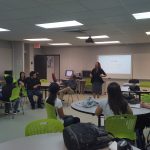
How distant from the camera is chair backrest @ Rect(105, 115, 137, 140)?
2.74 meters

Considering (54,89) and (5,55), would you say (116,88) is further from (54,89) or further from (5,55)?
(5,55)

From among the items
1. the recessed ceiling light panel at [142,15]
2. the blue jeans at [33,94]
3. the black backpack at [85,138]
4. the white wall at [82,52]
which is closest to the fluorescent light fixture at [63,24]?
the recessed ceiling light panel at [142,15]

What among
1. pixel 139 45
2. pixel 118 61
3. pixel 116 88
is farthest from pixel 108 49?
pixel 116 88

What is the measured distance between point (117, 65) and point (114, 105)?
28.3 feet

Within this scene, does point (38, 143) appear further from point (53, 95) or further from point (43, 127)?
point (53, 95)

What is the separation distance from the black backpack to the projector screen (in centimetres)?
960

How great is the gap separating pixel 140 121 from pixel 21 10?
289 centimetres

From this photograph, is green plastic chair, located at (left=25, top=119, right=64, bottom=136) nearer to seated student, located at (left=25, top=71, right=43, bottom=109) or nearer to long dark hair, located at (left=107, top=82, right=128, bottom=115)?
long dark hair, located at (left=107, top=82, right=128, bottom=115)

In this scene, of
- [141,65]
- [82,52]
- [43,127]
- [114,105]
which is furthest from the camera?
[82,52]

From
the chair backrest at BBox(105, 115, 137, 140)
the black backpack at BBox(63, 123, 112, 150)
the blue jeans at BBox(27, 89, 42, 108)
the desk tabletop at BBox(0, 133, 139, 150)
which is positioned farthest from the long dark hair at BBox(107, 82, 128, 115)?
the blue jeans at BBox(27, 89, 42, 108)

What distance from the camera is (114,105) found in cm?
308

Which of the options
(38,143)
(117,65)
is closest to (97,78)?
(117,65)

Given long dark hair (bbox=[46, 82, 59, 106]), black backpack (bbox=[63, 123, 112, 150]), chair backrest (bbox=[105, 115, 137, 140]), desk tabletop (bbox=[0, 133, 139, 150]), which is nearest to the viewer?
black backpack (bbox=[63, 123, 112, 150])

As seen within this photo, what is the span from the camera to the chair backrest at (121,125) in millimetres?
2742
